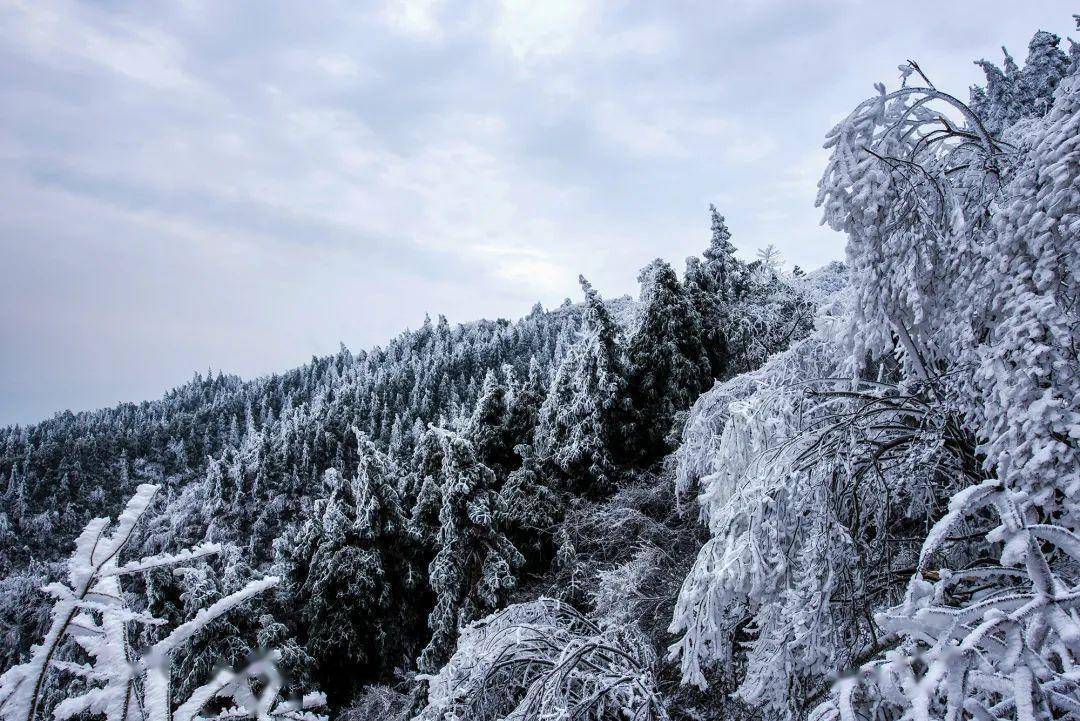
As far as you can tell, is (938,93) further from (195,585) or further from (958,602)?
(195,585)

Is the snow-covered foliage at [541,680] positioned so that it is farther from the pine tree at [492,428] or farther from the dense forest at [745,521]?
the pine tree at [492,428]

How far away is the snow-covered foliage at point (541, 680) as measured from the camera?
5.05 meters

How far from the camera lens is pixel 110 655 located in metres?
1.20

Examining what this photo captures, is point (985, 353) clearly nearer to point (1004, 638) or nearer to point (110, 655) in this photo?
point (1004, 638)

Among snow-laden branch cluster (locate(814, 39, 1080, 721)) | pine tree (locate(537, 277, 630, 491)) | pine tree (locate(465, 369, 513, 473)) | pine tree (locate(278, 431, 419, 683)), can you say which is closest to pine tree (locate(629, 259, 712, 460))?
pine tree (locate(537, 277, 630, 491))

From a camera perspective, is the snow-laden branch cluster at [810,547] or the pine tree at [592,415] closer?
the snow-laden branch cluster at [810,547]

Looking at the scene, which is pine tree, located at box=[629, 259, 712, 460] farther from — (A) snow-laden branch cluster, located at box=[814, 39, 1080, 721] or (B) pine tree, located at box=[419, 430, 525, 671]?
(A) snow-laden branch cluster, located at box=[814, 39, 1080, 721]

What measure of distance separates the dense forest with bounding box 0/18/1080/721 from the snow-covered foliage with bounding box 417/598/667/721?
4 cm

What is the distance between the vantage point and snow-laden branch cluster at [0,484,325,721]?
1.11 metres

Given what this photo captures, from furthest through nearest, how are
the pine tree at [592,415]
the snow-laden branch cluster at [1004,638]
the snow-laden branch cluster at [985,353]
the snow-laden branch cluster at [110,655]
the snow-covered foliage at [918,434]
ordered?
the pine tree at [592,415] < the snow-covered foliage at [918,434] < the snow-laden branch cluster at [985,353] < the snow-laden branch cluster at [1004,638] < the snow-laden branch cluster at [110,655]

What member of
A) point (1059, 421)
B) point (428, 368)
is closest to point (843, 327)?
point (1059, 421)

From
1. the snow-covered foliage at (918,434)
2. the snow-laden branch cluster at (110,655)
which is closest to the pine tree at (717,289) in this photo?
the snow-covered foliage at (918,434)

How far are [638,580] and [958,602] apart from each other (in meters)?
7.42

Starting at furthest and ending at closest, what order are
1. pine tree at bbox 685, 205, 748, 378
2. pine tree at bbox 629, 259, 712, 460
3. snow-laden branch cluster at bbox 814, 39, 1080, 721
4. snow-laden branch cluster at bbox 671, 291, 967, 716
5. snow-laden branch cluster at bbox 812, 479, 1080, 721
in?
pine tree at bbox 685, 205, 748, 378, pine tree at bbox 629, 259, 712, 460, snow-laden branch cluster at bbox 671, 291, 967, 716, snow-laden branch cluster at bbox 814, 39, 1080, 721, snow-laden branch cluster at bbox 812, 479, 1080, 721
